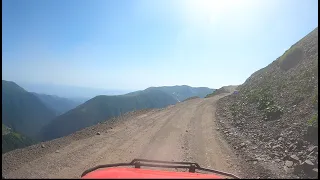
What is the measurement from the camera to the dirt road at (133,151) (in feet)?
31.5

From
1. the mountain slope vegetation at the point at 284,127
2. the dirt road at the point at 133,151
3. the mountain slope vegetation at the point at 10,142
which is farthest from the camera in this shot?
the mountain slope vegetation at the point at 10,142

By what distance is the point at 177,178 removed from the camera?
4000mm

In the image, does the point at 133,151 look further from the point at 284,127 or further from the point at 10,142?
the point at 10,142

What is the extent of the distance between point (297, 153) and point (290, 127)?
3210 millimetres

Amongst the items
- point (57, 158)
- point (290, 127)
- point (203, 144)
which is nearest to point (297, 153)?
point (290, 127)

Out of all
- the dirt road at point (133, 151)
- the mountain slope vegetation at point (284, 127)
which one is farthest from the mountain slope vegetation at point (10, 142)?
the mountain slope vegetation at point (284, 127)

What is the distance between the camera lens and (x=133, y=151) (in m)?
12.3

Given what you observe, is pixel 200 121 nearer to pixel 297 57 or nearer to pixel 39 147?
pixel 39 147

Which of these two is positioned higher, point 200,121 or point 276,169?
point 200,121

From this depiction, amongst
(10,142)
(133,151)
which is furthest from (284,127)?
(10,142)

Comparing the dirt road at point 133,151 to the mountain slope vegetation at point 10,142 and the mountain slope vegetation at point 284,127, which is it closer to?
the mountain slope vegetation at point 284,127

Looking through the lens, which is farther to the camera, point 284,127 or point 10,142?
point 10,142

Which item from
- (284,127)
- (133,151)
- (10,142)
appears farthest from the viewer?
(10,142)

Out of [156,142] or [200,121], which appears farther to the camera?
[200,121]
